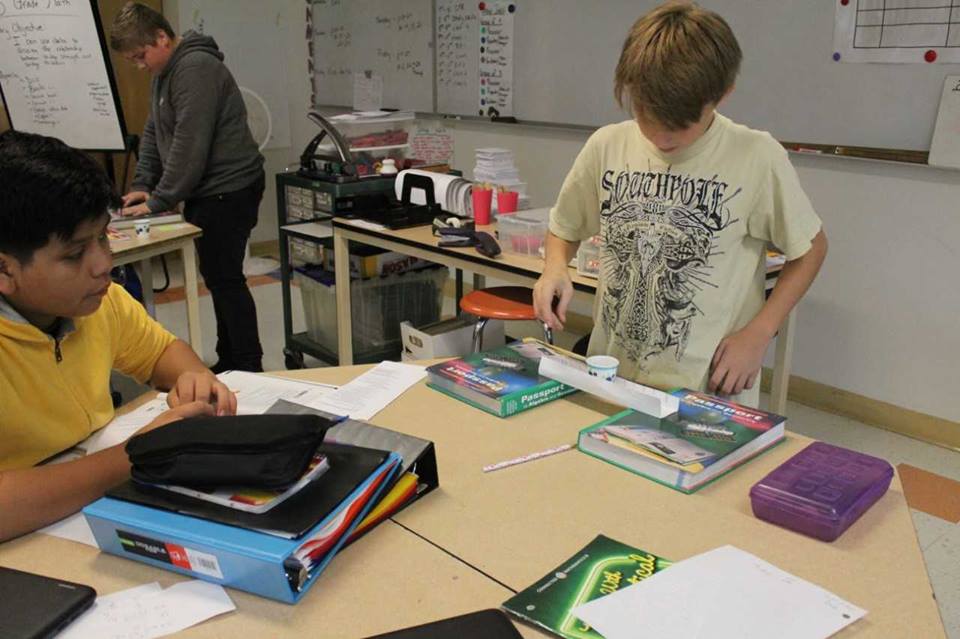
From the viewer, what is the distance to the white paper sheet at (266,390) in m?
1.40

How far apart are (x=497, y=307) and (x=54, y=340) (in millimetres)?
1635

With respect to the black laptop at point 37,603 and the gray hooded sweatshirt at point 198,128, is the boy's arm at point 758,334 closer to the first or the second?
the black laptop at point 37,603

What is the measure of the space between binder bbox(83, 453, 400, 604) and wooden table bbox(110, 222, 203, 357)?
76.1 inches

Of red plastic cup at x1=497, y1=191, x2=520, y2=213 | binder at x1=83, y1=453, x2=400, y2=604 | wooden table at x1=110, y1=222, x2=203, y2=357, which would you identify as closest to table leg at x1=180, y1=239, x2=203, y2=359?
wooden table at x1=110, y1=222, x2=203, y2=357

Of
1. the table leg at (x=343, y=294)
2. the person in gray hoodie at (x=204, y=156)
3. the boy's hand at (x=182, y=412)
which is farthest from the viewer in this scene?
the table leg at (x=343, y=294)

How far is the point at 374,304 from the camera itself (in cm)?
352

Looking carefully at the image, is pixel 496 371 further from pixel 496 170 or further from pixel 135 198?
pixel 135 198

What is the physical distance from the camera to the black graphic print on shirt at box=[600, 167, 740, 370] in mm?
1440

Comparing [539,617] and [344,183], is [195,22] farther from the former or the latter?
[539,617]

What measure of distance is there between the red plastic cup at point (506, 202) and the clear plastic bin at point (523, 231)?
0.20m

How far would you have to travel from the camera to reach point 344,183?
10.7 feet

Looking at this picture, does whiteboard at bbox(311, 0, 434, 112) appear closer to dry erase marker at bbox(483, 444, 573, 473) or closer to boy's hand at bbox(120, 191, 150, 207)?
boy's hand at bbox(120, 191, 150, 207)

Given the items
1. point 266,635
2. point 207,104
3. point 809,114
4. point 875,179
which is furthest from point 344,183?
point 266,635

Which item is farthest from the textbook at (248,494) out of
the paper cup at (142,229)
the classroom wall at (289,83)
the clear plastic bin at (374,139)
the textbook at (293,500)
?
the classroom wall at (289,83)
